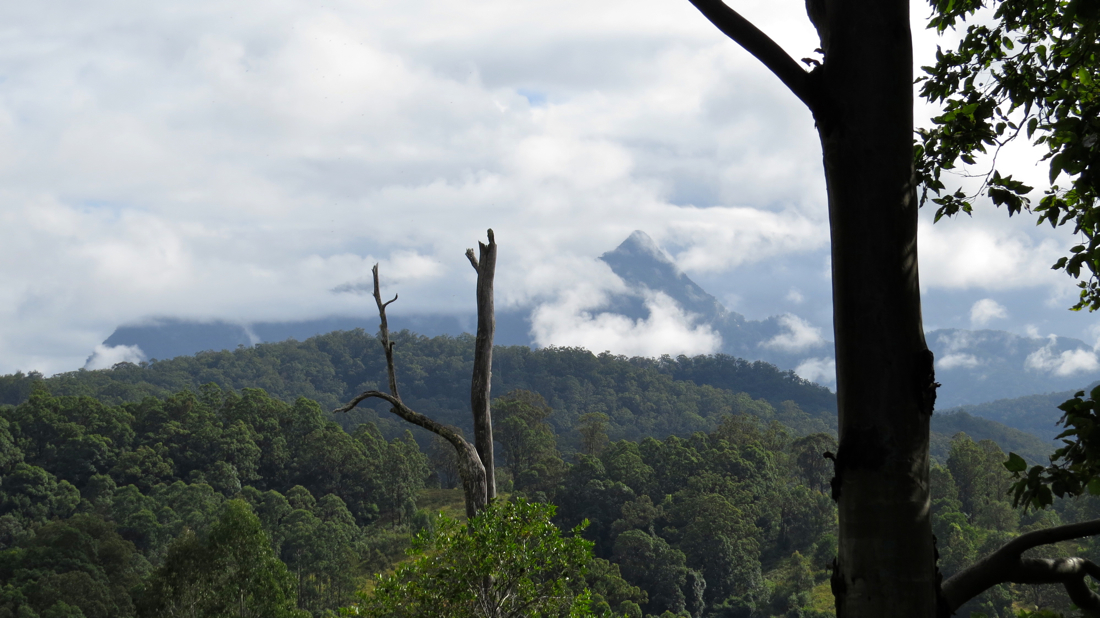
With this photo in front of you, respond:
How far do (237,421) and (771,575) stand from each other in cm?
3174

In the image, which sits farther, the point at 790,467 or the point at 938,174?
the point at 790,467

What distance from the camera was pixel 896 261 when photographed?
192 cm

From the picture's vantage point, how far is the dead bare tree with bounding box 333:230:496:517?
23.0 ft

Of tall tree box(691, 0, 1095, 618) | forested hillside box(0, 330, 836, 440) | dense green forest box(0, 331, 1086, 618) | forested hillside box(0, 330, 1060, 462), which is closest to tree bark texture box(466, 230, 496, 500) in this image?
tall tree box(691, 0, 1095, 618)

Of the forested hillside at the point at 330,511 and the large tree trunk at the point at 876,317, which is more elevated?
the large tree trunk at the point at 876,317

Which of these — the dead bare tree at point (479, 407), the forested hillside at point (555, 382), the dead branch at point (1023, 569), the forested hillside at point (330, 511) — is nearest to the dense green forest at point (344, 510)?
the forested hillside at point (330, 511)

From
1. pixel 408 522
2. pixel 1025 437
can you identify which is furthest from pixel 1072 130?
pixel 1025 437

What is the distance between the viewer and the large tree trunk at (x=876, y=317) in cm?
182

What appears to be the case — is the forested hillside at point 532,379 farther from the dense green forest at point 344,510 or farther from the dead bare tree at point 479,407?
the dead bare tree at point 479,407

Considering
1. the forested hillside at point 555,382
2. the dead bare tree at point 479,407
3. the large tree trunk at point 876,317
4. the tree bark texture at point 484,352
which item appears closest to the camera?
the large tree trunk at point 876,317

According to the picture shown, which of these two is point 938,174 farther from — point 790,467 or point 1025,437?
point 1025,437

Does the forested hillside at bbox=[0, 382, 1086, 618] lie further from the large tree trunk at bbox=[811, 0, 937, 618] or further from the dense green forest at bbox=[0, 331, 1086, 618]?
the large tree trunk at bbox=[811, 0, 937, 618]

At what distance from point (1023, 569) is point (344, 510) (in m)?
44.3

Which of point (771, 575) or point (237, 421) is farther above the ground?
point (237, 421)
